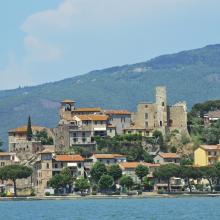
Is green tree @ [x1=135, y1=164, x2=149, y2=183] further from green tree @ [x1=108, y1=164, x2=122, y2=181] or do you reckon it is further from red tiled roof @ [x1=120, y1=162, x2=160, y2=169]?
red tiled roof @ [x1=120, y1=162, x2=160, y2=169]

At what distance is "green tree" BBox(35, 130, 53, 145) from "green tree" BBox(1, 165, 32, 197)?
1052cm

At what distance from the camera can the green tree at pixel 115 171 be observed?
133887mm

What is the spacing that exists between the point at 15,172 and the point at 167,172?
1774cm

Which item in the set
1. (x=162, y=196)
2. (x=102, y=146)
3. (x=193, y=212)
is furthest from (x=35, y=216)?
(x=102, y=146)

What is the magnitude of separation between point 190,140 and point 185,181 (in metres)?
7.30

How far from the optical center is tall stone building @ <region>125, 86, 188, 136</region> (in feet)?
470

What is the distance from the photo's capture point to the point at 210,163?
143750 millimetres

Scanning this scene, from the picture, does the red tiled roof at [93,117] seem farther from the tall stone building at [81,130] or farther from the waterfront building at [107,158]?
the waterfront building at [107,158]

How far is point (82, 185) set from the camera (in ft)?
433

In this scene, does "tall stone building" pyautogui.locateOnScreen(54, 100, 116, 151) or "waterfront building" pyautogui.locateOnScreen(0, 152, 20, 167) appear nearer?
"tall stone building" pyautogui.locateOnScreen(54, 100, 116, 151)

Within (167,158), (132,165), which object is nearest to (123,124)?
(167,158)

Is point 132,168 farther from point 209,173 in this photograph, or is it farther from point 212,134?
point 212,134

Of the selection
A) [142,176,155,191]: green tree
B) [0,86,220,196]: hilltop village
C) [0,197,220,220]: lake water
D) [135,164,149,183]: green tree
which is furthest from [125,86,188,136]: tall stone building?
[0,197,220,220]: lake water

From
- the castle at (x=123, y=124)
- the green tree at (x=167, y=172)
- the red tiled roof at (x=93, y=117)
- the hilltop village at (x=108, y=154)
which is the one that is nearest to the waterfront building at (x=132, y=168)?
the hilltop village at (x=108, y=154)
